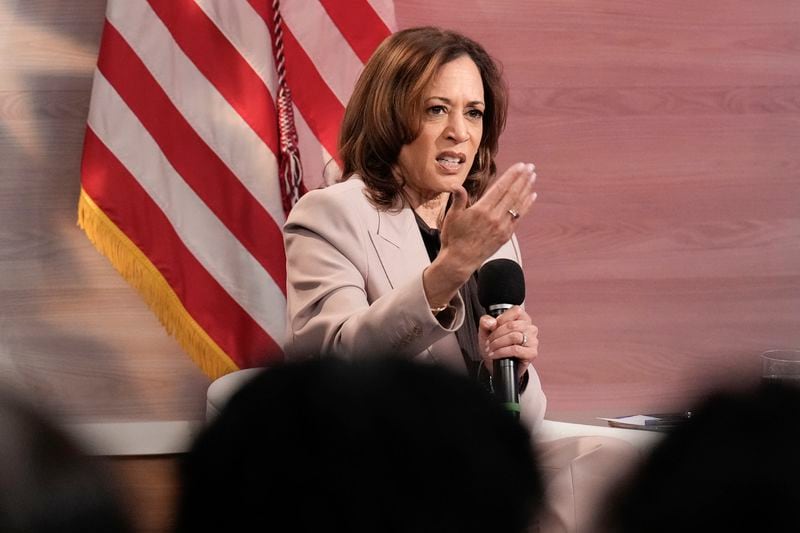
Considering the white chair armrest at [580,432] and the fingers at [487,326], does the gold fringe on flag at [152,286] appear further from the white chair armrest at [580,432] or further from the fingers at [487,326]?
the fingers at [487,326]

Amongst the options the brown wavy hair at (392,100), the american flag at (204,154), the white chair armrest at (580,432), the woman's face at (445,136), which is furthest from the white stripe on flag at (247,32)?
the white chair armrest at (580,432)

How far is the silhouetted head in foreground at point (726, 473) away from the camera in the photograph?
48cm

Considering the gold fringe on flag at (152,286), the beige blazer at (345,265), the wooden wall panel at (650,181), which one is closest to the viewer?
the beige blazer at (345,265)

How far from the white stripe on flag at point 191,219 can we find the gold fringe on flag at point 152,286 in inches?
4.8

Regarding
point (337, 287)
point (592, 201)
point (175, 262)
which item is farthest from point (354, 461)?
point (592, 201)

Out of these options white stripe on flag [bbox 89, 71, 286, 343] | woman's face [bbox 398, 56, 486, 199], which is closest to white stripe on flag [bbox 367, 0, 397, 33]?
woman's face [bbox 398, 56, 486, 199]

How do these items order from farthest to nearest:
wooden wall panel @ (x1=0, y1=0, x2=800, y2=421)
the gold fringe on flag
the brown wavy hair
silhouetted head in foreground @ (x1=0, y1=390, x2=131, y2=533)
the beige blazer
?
wooden wall panel @ (x1=0, y1=0, x2=800, y2=421), the gold fringe on flag, the brown wavy hair, the beige blazer, silhouetted head in foreground @ (x1=0, y1=390, x2=131, y2=533)

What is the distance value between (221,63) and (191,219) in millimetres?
420

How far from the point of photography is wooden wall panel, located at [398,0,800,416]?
3.13m

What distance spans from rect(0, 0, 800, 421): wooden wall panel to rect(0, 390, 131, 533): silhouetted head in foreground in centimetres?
256

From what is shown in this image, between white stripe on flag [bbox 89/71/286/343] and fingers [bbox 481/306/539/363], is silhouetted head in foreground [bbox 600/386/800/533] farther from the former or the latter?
white stripe on flag [bbox 89/71/286/343]

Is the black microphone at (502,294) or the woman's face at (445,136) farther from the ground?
the woman's face at (445,136)

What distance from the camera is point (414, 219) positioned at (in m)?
2.32

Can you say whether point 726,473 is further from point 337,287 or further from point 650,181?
point 650,181
